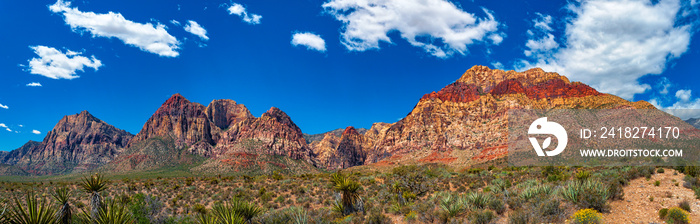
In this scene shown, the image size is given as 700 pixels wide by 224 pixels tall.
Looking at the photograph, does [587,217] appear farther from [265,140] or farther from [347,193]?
[265,140]

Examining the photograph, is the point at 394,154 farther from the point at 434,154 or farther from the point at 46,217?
the point at 46,217

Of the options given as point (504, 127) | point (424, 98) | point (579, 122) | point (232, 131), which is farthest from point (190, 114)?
point (579, 122)

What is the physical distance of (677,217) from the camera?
397 inches

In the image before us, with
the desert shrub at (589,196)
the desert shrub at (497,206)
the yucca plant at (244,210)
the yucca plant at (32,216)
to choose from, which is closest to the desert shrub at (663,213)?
the desert shrub at (589,196)

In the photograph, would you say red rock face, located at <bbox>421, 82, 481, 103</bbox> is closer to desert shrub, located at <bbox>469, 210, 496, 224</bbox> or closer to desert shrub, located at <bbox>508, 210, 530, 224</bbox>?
desert shrub, located at <bbox>469, 210, 496, 224</bbox>

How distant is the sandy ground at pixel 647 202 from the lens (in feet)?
36.0

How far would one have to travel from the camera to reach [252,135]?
528 ft

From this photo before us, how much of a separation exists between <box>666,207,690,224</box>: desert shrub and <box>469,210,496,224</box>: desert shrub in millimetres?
5441

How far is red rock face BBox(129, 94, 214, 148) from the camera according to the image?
170250 millimetres

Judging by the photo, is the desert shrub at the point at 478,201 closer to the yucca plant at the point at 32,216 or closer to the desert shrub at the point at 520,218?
the desert shrub at the point at 520,218

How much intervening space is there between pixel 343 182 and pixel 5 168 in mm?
228240

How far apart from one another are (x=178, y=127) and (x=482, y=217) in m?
195

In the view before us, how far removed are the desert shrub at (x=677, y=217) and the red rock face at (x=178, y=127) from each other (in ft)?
582

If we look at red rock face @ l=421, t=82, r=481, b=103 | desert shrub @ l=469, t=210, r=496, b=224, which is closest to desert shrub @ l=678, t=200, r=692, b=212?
desert shrub @ l=469, t=210, r=496, b=224
